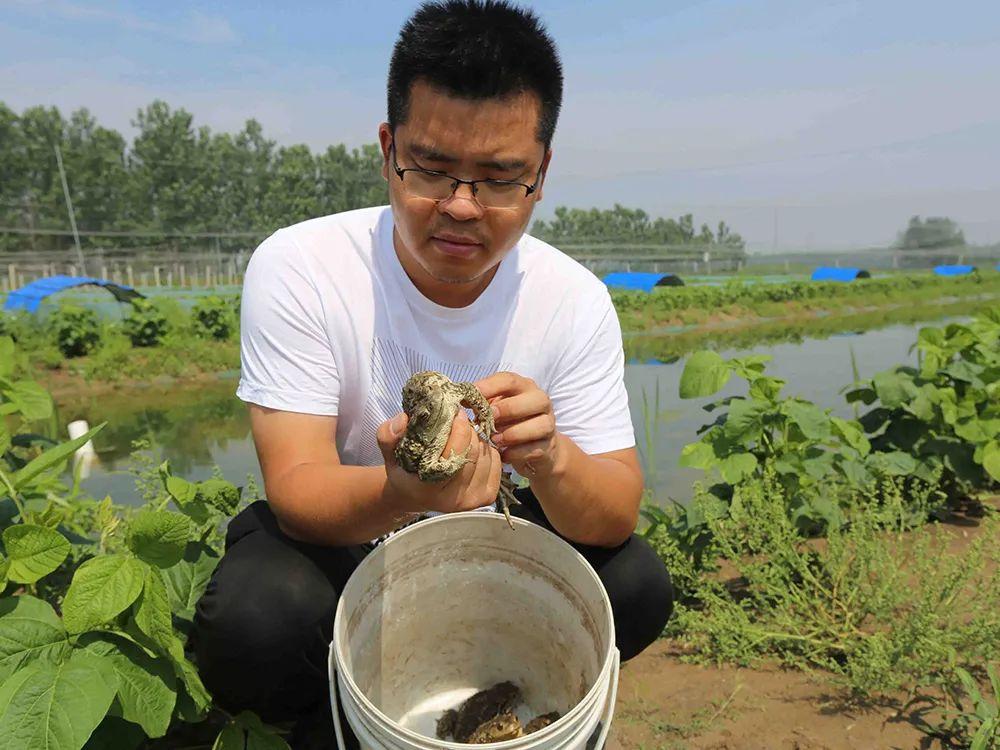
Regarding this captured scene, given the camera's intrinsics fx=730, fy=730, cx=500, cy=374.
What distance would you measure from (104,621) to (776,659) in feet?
5.70

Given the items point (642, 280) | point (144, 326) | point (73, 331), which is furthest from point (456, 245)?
point (642, 280)

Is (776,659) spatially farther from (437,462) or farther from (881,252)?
(881,252)

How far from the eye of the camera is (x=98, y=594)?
1175mm

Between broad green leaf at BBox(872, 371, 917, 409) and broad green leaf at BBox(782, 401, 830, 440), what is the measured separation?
819mm

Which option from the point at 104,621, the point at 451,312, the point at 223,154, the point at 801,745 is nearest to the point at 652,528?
the point at 801,745

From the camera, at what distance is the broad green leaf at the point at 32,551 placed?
1.27 meters

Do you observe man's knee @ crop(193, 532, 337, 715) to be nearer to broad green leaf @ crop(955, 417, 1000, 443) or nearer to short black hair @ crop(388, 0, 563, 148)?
short black hair @ crop(388, 0, 563, 148)

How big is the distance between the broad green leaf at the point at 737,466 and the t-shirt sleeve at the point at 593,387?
2.62ft

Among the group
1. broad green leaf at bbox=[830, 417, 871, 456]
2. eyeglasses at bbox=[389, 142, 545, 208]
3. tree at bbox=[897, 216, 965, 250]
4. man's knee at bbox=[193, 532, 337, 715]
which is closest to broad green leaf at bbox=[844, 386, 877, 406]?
broad green leaf at bbox=[830, 417, 871, 456]

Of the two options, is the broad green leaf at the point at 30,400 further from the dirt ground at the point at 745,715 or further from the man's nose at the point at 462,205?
the dirt ground at the point at 745,715

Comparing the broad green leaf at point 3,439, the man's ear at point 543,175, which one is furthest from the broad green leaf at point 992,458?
the broad green leaf at point 3,439

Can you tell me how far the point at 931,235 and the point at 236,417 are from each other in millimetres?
42649

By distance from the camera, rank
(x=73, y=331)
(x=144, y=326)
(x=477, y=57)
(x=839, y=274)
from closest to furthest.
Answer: (x=477, y=57)
(x=73, y=331)
(x=144, y=326)
(x=839, y=274)

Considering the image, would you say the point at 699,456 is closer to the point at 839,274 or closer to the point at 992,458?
the point at 992,458
